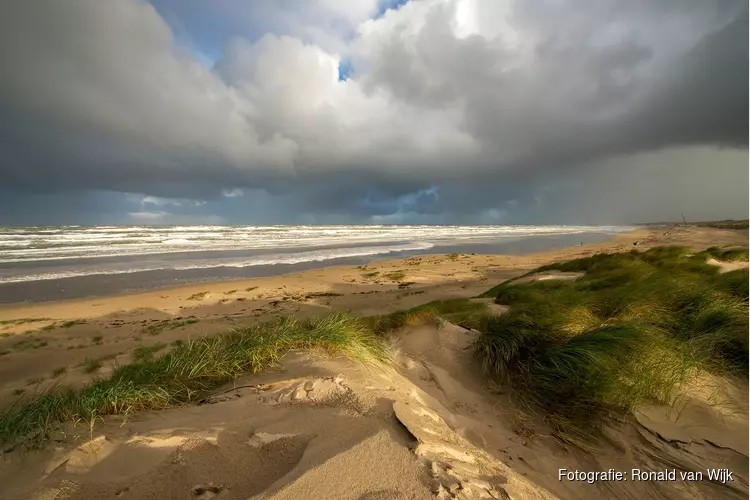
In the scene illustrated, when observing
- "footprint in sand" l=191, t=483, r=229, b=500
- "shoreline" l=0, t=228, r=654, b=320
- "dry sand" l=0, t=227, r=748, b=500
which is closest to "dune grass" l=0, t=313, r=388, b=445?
"dry sand" l=0, t=227, r=748, b=500

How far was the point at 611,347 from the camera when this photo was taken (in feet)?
13.2

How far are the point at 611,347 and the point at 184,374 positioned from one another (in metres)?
4.95

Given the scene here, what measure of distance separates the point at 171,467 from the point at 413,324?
4916 mm

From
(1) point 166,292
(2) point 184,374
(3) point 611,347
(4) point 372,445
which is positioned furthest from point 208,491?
(1) point 166,292

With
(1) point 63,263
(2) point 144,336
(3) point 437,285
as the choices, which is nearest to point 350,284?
(3) point 437,285

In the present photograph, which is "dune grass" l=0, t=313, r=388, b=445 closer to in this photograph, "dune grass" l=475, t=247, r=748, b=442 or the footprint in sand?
the footprint in sand

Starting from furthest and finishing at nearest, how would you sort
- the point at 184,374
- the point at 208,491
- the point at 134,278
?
the point at 134,278 < the point at 184,374 < the point at 208,491

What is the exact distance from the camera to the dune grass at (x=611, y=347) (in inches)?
145

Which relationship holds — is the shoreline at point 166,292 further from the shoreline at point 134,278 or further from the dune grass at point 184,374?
the dune grass at point 184,374

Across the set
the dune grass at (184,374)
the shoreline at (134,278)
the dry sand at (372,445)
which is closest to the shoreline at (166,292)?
the shoreline at (134,278)

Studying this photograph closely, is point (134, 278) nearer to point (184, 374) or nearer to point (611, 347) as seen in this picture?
point (184, 374)

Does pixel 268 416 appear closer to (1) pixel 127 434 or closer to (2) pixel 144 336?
(1) pixel 127 434

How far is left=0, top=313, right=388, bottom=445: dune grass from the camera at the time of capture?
9.43ft

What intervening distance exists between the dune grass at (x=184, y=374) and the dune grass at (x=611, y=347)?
1.94 m
